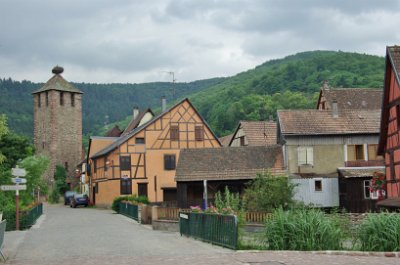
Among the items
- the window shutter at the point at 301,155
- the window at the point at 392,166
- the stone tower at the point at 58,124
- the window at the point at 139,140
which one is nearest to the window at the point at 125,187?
the window at the point at 139,140

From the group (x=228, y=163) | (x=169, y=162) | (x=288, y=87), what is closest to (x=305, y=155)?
(x=228, y=163)

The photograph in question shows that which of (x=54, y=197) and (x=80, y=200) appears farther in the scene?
(x=54, y=197)

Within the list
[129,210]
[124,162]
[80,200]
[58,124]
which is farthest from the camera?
[58,124]

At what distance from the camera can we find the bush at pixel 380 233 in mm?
15281

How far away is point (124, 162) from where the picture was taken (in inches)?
1906

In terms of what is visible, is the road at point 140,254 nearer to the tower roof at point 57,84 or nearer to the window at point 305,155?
the window at point 305,155

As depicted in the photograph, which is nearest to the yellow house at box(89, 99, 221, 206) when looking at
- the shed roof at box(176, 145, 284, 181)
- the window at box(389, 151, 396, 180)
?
the shed roof at box(176, 145, 284, 181)

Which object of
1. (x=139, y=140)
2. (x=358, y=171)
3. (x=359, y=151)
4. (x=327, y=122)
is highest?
(x=327, y=122)

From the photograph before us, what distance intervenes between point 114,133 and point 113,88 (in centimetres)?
7517

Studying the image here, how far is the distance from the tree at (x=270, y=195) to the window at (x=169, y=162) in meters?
18.7

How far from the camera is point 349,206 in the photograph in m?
35.2

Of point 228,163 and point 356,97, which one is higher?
point 356,97

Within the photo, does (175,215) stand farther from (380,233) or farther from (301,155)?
(301,155)

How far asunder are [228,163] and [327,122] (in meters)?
6.97
